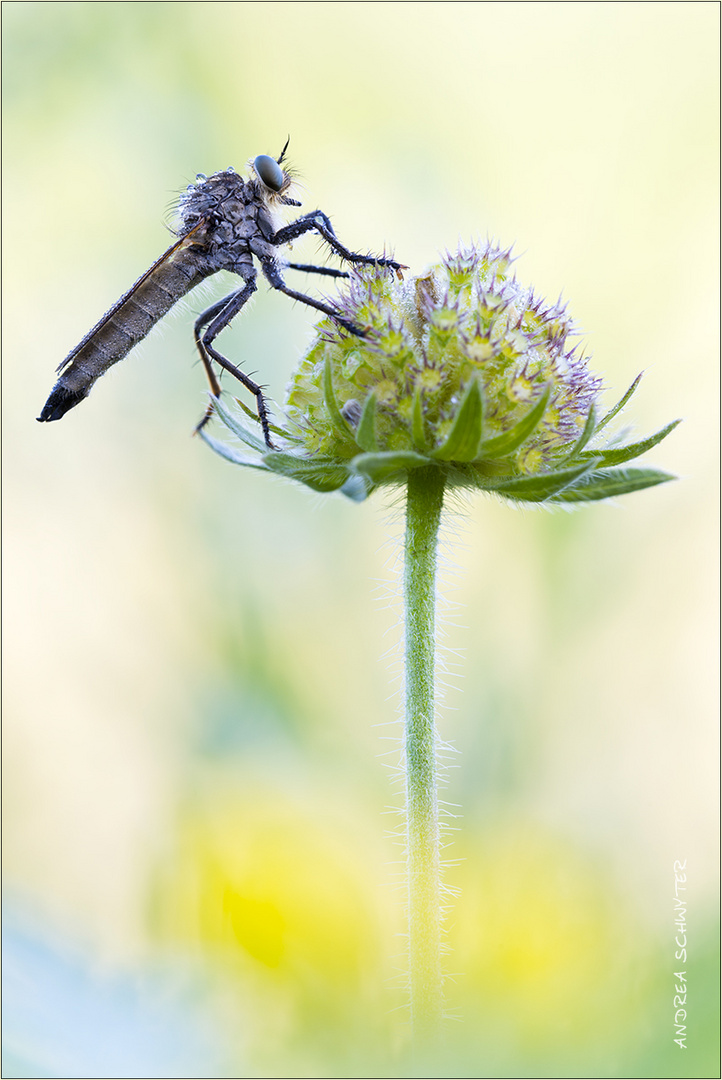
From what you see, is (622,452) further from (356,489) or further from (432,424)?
(356,489)

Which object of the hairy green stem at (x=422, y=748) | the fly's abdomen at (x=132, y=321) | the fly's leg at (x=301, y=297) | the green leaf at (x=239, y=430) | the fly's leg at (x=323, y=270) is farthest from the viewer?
the fly's abdomen at (x=132, y=321)

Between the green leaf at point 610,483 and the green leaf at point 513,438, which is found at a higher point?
the green leaf at point 513,438

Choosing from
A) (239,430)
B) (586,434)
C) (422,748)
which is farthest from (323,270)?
(422,748)

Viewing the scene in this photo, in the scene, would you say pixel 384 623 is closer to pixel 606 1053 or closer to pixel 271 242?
pixel 271 242

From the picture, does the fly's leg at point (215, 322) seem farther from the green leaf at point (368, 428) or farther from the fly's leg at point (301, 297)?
the green leaf at point (368, 428)

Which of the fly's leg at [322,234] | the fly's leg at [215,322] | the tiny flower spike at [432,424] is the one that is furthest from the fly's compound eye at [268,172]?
the tiny flower spike at [432,424]

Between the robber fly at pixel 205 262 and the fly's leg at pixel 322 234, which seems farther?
the robber fly at pixel 205 262

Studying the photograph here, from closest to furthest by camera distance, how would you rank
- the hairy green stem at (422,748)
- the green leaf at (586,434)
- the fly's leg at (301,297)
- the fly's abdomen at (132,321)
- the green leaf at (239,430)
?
1. the hairy green stem at (422,748)
2. the green leaf at (586,434)
3. the fly's leg at (301,297)
4. the green leaf at (239,430)
5. the fly's abdomen at (132,321)
